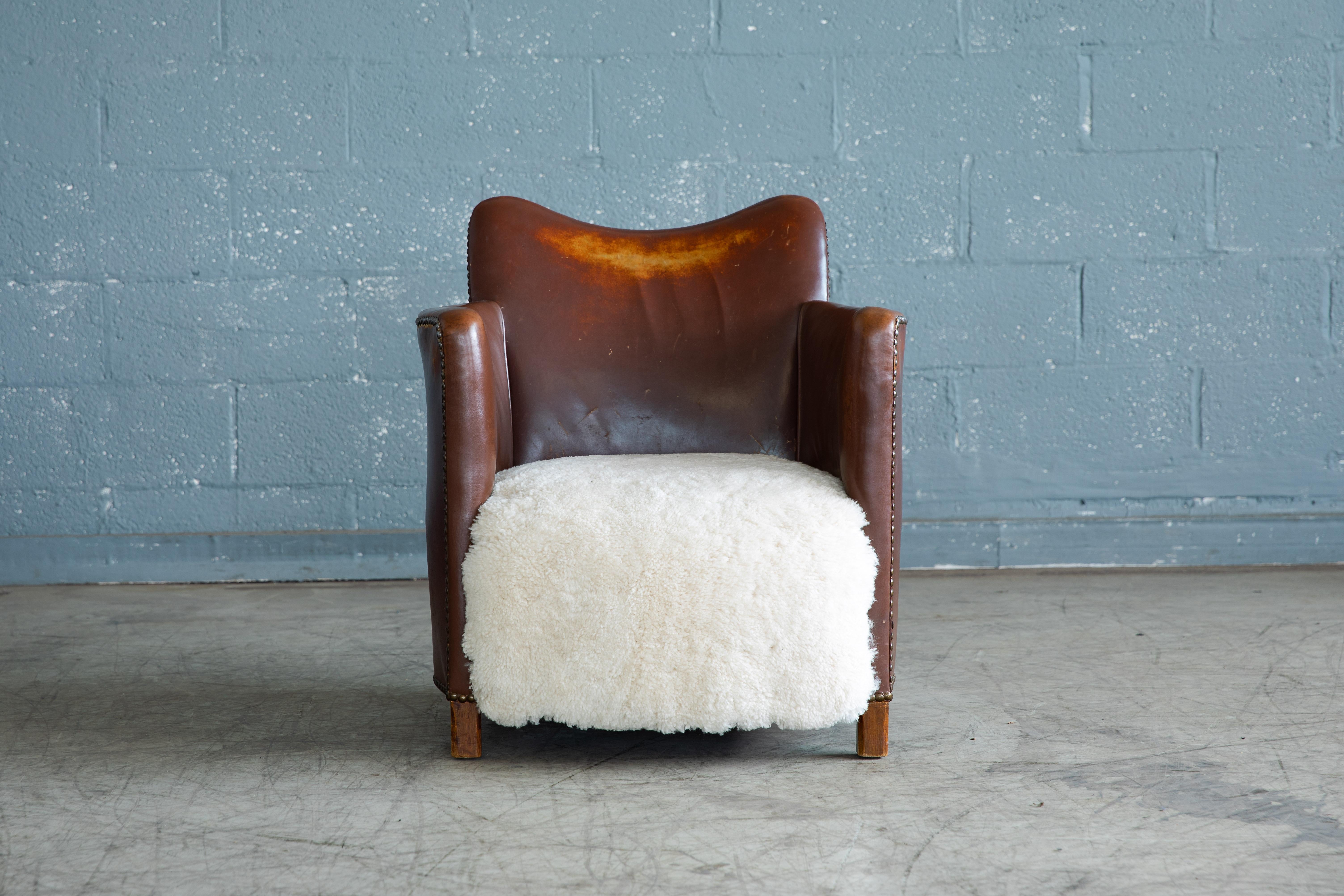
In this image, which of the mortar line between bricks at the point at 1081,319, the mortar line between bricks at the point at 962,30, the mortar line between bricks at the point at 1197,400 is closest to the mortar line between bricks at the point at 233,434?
the mortar line between bricks at the point at 962,30

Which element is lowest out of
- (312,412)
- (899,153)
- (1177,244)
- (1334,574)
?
(1334,574)

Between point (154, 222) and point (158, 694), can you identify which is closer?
point (158, 694)

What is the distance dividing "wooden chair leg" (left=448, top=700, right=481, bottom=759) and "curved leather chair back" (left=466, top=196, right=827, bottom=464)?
0.55 m

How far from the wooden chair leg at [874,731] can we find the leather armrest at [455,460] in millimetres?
598

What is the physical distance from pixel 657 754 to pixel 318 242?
192 centimetres

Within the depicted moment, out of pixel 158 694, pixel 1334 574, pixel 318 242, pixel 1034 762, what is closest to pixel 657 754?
pixel 1034 762

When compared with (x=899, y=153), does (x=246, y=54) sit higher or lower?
higher

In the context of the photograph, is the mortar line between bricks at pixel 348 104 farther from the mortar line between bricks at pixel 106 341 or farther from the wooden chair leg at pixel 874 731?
the wooden chair leg at pixel 874 731

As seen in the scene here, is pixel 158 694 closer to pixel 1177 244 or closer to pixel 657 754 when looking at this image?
pixel 657 754

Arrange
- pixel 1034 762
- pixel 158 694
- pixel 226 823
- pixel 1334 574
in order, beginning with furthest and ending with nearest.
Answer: pixel 1334 574 < pixel 158 694 < pixel 1034 762 < pixel 226 823

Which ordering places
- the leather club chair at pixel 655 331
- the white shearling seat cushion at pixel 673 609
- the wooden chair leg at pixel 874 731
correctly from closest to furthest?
the white shearling seat cushion at pixel 673 609 → the wooden chair leg at pixel 874 731 → the leather club chair at pixel 655 331

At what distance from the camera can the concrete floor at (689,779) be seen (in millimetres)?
1308

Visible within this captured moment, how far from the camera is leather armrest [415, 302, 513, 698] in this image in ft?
5.37

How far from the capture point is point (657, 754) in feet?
5.61
